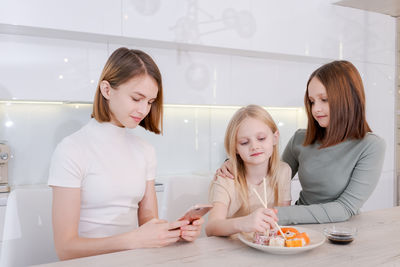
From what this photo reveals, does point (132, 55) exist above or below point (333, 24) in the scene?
below

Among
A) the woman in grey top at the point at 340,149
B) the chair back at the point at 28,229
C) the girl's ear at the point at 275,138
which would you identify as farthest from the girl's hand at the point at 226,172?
the chair back at the point at 28,229

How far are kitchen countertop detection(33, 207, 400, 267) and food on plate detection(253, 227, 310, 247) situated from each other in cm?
3

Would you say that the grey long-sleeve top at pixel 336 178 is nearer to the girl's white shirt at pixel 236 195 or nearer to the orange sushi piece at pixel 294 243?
the girl's white shirt at pixel 236 195

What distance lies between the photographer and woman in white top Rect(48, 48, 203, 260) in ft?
3.93

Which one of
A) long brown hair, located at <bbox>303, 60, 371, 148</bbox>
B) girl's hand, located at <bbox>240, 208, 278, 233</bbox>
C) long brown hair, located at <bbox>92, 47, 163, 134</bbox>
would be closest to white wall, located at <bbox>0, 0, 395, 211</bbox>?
long brown hair, located at <bbox>92, 47, 163, 134</bbox>

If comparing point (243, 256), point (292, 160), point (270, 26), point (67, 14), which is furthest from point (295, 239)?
point (270, 26)

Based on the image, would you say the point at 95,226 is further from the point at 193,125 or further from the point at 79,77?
the point at 193,125

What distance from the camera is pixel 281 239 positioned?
1.04 meters

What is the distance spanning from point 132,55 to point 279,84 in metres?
2.17

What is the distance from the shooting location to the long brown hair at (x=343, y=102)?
1.55m

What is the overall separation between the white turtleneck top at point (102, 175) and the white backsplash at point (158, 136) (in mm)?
1476

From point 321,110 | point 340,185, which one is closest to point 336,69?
point 321,110

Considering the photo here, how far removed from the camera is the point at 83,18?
2.36 meters

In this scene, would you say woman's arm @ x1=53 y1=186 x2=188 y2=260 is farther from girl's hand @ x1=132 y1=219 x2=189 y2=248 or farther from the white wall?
the white wall
